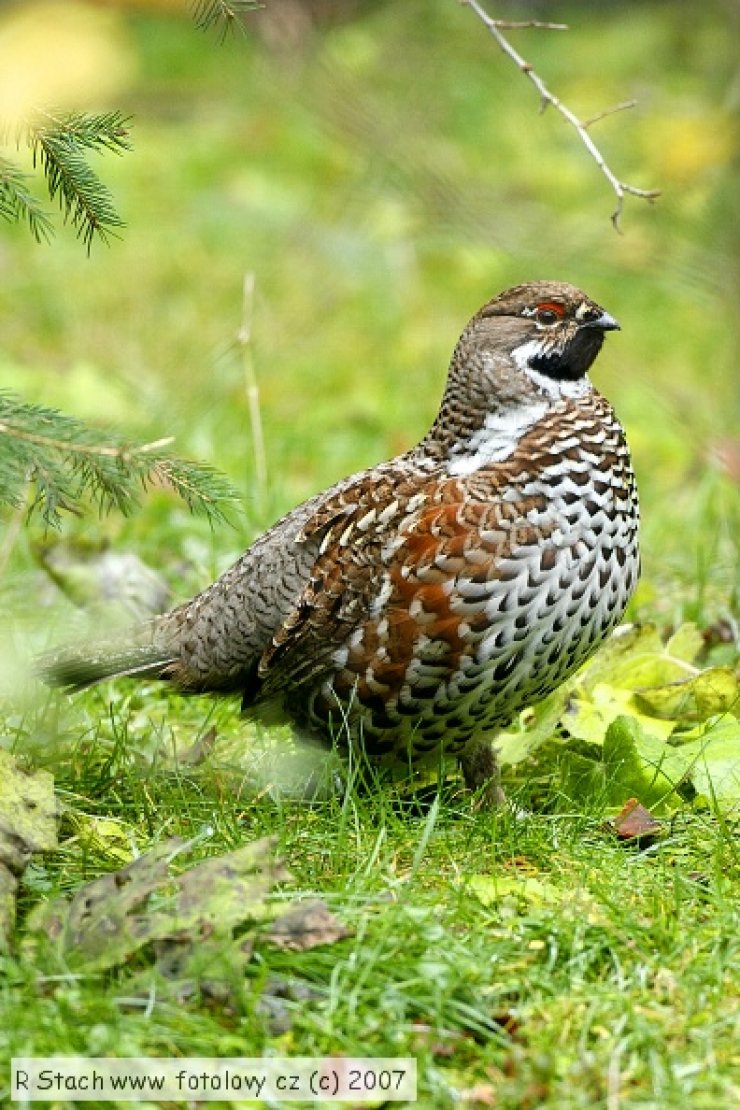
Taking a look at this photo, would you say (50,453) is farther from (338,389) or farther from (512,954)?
(338,389)

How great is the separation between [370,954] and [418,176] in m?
4.20

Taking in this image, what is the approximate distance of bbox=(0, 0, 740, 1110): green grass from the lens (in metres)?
2.93

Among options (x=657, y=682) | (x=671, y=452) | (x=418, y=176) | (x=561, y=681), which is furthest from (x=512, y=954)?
(x=671, y=452)

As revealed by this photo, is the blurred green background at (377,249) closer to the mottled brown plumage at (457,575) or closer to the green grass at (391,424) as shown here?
the green grass at (391,424)

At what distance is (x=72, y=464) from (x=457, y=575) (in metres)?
1.00

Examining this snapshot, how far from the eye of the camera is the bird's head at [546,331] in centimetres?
424

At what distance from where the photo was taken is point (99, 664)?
446 cm

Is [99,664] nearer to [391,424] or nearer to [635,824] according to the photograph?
[635,824]

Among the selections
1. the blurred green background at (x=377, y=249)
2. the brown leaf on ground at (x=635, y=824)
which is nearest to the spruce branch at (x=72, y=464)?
the brown leaf on ground at (x=635, y=824)

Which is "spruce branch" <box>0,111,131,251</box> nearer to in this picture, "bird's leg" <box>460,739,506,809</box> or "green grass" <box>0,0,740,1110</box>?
"green grass" <box>0,0,740,1110</box>

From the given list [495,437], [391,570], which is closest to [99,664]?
[391,570]

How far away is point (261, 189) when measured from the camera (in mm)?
10789

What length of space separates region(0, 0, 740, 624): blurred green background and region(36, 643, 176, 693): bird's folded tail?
986 millimetres

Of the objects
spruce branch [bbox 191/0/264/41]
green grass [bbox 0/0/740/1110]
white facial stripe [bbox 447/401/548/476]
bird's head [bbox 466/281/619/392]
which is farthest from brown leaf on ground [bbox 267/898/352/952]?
spruce branch [bbox 191/0/264/41]
